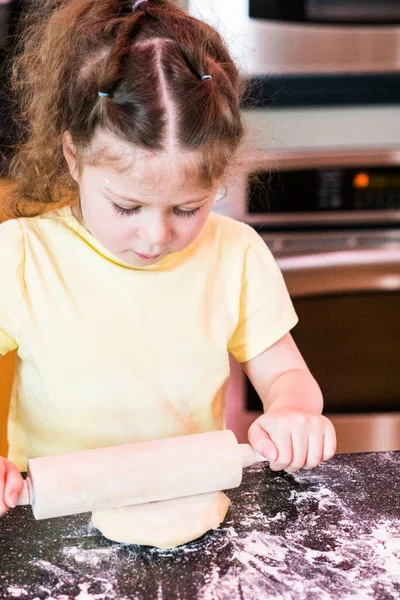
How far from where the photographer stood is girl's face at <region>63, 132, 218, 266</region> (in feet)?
2.77

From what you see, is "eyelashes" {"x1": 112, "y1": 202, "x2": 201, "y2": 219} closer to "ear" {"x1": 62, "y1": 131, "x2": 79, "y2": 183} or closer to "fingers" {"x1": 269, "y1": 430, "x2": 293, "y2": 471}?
"ear" {"x1": 62, "y1": 131, "x2": 79, "y2": 183}

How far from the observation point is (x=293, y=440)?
89 centimetres

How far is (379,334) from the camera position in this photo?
1.84 meters

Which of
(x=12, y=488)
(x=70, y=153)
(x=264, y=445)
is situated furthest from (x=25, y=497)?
(x=70, y=153)

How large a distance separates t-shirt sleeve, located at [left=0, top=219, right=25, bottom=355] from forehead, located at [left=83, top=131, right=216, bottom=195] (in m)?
0.23

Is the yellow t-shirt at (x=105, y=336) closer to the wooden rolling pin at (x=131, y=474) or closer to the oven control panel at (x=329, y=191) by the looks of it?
the wooden rolling pin at (x=131, y=474)

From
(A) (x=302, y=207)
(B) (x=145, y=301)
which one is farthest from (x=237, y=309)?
(A) (x=302, y=207)

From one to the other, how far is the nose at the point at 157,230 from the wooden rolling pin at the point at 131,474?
0.21 m

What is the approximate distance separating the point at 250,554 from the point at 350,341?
3.55 feet

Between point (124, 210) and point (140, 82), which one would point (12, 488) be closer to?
point (124, 210)

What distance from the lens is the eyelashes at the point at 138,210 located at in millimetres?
884

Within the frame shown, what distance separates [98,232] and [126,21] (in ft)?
0.75

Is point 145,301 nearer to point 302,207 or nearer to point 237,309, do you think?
point 237,309

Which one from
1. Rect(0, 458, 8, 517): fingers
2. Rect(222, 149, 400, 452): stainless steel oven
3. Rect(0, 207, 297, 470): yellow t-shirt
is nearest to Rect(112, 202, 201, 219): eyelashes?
Rect(0, 207, 297, 470): yellow t-shirt
